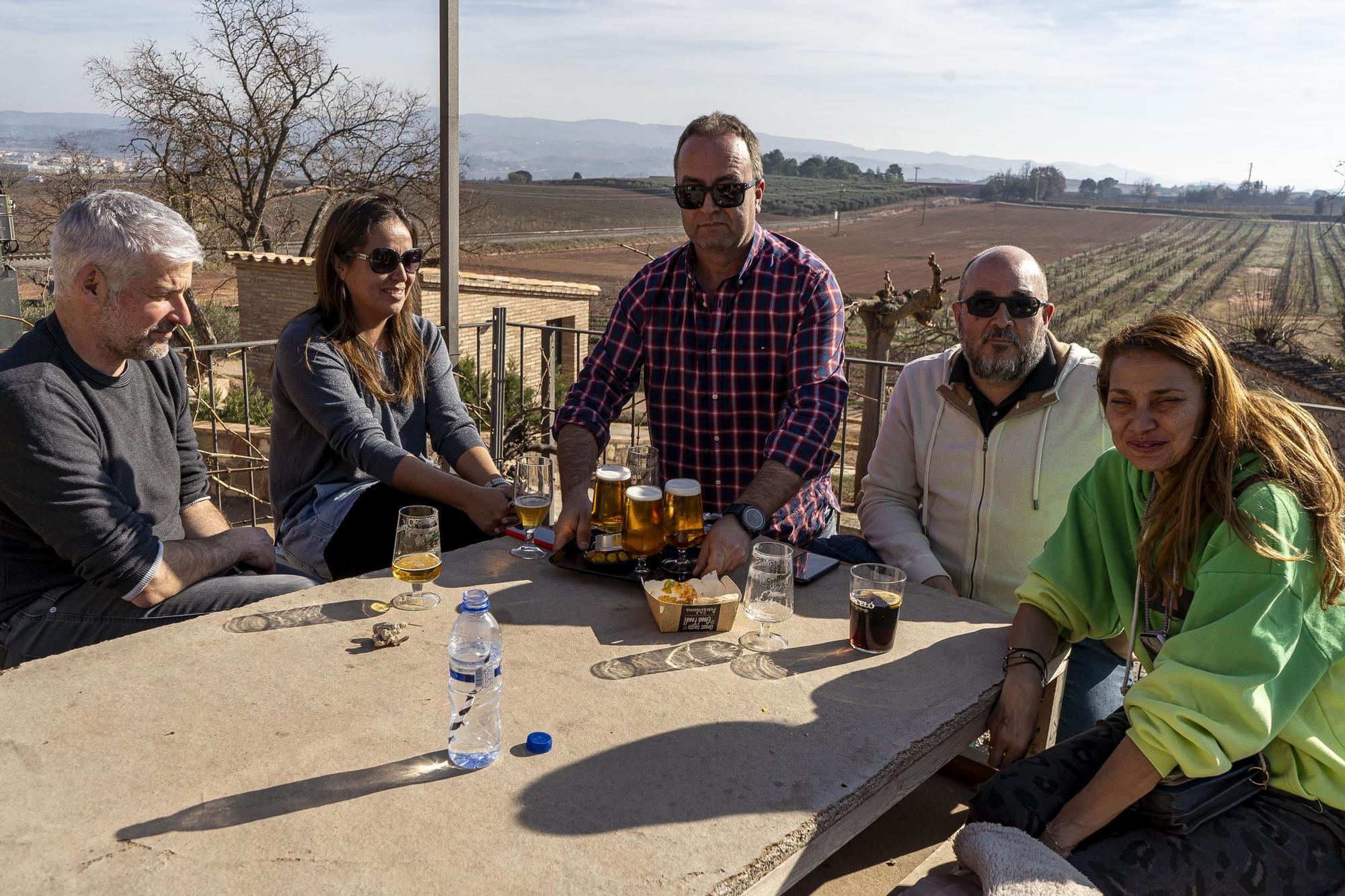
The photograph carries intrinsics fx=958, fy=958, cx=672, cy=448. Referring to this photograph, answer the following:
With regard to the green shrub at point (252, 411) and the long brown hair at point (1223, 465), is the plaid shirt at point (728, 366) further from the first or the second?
the green shrub at point (252, 411)

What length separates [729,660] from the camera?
1.91 meters

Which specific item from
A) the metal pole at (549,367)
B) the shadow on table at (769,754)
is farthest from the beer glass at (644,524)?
the metal pole at (549,367)

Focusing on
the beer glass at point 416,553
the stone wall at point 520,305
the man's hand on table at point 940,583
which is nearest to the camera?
the beer glass at point 416,553

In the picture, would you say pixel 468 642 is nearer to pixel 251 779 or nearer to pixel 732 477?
pixel 251 779

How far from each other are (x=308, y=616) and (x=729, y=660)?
88cm

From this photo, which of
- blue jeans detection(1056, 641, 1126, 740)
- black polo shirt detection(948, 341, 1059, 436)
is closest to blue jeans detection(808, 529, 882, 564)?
black polo shirt detection(948, 341, 1059, 436)

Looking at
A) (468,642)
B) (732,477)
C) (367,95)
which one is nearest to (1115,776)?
(468,642)

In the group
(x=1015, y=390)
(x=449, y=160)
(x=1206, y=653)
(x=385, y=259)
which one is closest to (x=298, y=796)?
(x=1206, y=653)

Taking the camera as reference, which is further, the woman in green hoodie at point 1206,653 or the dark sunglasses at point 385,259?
the dark sunglasses at point 385,259

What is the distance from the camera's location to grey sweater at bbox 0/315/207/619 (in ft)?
7.00

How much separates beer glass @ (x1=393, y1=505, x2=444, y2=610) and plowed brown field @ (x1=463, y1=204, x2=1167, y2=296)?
36.8m

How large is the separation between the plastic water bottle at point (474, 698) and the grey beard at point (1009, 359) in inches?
73.5

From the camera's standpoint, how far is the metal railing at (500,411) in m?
5.79

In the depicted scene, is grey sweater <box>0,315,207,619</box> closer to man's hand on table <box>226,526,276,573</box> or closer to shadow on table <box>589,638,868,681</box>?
man's hand on table <box>226,526,276,573</box>
